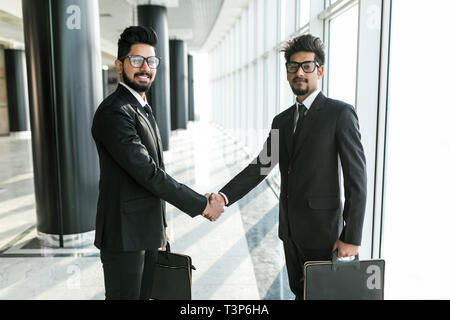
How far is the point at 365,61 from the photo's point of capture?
384 cm

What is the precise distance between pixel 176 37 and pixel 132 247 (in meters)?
21.5

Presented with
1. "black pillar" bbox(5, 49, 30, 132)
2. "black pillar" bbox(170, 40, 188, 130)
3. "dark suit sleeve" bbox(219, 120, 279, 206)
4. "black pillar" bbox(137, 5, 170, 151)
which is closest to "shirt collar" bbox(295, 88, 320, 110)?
"dark suit sleeve" bbox(219, 120, 279, 206)

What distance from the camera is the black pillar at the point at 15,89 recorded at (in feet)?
77.5

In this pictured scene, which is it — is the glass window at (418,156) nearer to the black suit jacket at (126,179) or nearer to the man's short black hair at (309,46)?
the man's short black hair at (309,46)

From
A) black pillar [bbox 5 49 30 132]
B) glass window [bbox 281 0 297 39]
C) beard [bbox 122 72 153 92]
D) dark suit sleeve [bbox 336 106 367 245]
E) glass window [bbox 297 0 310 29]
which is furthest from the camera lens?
black pillar [bbox 5 49 30 132]

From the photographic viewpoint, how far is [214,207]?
3406 mm

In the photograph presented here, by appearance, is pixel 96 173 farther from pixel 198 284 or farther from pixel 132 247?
pixel 132 247

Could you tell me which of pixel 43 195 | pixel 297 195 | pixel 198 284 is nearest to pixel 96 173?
pixel 43 195

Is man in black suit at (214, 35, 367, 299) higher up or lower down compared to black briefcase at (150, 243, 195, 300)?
higher up

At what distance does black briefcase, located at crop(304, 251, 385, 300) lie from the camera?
2.50 m

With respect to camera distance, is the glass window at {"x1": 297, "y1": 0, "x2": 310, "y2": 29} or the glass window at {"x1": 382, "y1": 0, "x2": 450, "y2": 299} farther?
the glass window at {"x1": 297, "y1": 0, "x2": 310, "y2": 29}

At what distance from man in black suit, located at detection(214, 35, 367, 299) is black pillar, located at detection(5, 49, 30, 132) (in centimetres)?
2446

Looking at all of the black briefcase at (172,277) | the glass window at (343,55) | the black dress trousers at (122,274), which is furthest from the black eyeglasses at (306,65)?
the glass window at (343,55)

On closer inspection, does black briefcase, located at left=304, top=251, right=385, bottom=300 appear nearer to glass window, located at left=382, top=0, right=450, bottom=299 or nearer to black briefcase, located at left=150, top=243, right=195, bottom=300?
black briefcase, located at left=150, top=243, right=195, bottom=300
